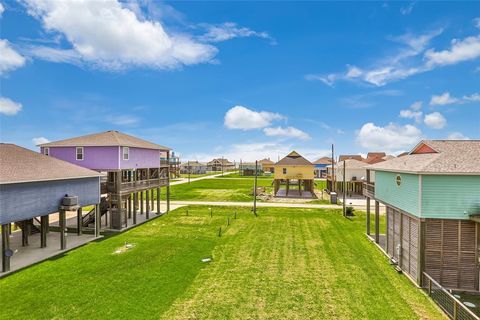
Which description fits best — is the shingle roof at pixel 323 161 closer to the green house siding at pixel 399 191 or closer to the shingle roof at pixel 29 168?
the green house siding at pixel 399 191

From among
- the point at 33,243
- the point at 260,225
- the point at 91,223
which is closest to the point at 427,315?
the point at 260,225

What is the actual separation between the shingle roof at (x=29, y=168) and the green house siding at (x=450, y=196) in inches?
821

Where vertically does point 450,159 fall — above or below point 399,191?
above

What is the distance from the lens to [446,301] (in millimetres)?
11430

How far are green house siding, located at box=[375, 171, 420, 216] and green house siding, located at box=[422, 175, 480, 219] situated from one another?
0.47m

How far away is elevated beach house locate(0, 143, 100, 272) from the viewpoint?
13.9m

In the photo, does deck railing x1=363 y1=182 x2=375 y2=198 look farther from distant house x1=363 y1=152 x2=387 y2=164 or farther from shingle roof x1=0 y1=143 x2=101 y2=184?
distant house x1=363 y1=152 x2=387 y2=164

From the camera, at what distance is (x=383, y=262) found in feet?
51.7

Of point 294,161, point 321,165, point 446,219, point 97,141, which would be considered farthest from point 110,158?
point 321,165

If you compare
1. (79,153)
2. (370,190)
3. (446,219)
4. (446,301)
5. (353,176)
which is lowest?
(446,301)

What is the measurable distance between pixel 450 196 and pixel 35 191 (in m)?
22.2

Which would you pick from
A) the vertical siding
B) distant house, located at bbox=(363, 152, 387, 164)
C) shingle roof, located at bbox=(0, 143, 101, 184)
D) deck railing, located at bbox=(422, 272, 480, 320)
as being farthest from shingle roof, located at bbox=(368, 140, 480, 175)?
distant house, located at bbox=(363, 152, 387, 164)

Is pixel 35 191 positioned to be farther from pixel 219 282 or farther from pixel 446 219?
pixel 446 219

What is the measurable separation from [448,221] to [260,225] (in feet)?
49.2
